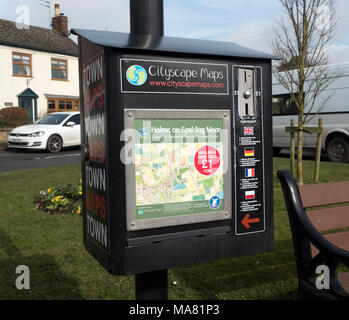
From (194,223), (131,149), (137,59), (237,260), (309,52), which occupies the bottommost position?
(237,260)

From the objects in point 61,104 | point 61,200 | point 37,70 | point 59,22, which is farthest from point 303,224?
point 59,22

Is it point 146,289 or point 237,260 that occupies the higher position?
point 146,289

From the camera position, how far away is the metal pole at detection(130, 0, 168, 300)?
6.61 ft

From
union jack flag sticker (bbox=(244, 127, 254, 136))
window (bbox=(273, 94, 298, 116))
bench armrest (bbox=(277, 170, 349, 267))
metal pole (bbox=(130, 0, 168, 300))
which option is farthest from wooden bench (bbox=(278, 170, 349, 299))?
window (bbox=(273, 94, 298, 116))

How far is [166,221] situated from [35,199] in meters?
4.98

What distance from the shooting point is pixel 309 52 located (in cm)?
765

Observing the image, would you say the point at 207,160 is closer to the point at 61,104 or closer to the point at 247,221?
the point at 247,221

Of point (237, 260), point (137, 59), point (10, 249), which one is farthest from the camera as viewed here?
point (10, 249)

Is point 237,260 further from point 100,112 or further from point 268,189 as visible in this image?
point 100,112

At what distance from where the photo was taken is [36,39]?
3081cm

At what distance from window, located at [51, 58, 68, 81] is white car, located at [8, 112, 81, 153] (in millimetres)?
16140

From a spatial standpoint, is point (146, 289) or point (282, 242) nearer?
point (146, 289)

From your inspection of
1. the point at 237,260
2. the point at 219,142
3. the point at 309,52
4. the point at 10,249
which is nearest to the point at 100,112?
the point at 219,142

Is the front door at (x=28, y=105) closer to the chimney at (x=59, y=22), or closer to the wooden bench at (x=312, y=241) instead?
the chimney at (x=59, y=22)
